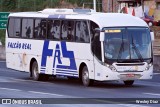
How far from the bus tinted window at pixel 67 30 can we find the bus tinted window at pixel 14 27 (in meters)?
3.65

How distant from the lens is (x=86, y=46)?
25734 millimetres

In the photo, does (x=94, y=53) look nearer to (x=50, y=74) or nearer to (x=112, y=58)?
(x=112, y=58)

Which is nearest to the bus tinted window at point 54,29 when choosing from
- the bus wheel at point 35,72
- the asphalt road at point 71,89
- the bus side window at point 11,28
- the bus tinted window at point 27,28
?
the bus tinted window at point 27,28

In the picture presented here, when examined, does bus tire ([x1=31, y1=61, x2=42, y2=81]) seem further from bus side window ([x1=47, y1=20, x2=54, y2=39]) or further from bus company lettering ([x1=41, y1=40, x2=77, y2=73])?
bus side window ([x1=47, y1=20, x2=54, y2=39])

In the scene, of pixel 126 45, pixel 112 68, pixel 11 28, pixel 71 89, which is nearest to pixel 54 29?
pixel 11 28

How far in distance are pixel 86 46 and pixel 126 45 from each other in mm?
1597

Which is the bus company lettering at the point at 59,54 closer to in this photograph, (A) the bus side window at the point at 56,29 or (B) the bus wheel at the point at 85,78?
(A) the bus side window at the point at 56,29

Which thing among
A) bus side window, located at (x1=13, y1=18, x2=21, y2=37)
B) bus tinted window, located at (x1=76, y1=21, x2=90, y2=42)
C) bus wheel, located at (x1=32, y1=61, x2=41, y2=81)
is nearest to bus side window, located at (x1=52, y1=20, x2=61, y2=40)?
bus tinted window, located at (x1=76, y1=21, x2=90, y2=42)

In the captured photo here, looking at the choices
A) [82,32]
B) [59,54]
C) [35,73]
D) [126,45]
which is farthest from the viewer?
[35,73]

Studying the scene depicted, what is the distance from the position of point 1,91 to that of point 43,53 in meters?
5.96

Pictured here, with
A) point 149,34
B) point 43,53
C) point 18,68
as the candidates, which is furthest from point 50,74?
point 149,34

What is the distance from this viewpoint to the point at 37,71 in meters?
29.1

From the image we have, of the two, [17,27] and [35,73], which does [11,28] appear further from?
[35,73]

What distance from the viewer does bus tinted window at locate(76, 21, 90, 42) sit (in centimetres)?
2573
